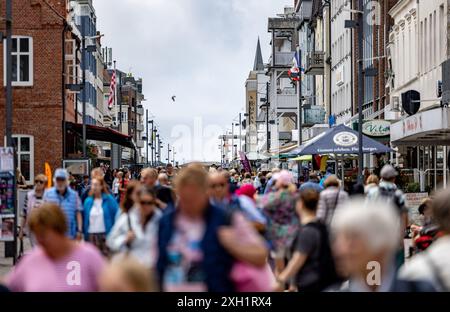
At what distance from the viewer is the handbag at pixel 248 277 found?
6750 millimetres

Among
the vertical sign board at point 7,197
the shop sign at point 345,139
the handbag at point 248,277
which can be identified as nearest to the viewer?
the handbag at point 248,277

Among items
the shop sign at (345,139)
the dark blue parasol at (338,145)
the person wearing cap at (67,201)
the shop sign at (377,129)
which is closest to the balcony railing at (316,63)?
the shop sign at (377,129)

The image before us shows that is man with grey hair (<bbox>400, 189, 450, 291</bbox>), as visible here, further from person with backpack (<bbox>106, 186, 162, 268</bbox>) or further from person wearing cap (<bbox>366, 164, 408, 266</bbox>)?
person wearing cap (<bbox>366, 164, 408, 266</bbox>)

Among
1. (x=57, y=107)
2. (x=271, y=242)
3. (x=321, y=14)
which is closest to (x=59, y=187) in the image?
(x=271, y=242)

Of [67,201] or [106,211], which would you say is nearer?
[106,211]

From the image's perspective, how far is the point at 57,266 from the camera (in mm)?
7461

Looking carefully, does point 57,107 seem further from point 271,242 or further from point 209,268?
point 209,268

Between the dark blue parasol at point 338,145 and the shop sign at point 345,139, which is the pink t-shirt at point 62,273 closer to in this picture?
the dark blue parasol at point 338,145

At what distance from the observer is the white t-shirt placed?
1598cm

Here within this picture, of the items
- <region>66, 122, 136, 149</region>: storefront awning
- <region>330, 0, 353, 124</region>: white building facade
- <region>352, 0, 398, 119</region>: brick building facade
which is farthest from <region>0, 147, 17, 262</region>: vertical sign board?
<region>330, 0, 353, 124</region>: white building facade

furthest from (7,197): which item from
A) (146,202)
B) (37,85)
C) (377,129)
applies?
(37,85)

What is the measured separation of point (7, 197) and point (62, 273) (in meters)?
14.6

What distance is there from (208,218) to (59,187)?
10299 millimetres

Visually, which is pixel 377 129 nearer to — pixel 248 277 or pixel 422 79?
pixel 422 79
